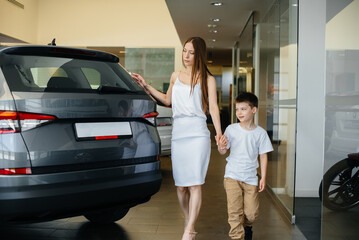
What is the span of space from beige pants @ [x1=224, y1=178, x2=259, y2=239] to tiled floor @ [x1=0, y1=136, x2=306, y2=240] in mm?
445

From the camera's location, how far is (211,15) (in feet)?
28.4

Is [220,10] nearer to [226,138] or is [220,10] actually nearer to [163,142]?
[163,142]

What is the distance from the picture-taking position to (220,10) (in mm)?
8156

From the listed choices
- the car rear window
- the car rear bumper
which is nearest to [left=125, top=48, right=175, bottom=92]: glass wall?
the car rear window

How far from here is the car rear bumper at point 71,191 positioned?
2295mm

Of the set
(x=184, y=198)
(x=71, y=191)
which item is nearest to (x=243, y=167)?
(x=184, y=198)

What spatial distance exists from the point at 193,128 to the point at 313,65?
2.41 meters

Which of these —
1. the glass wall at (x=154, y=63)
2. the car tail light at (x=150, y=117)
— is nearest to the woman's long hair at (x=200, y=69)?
the car tail light at (x=150, y=117)

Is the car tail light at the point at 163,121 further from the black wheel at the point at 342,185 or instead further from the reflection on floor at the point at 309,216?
the black wheel at the point at 342,185

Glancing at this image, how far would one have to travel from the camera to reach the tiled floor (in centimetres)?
341

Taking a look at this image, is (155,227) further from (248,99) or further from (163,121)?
(163,121)

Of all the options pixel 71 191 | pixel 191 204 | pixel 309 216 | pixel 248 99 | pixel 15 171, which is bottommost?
pixel 309 216

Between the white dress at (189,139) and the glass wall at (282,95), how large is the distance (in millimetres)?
1323

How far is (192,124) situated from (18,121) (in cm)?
125
